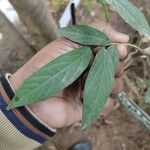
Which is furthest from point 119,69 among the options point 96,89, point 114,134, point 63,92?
point 114,134

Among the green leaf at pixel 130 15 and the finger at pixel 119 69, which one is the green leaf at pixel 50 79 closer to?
the green leaf at pixel 130 15

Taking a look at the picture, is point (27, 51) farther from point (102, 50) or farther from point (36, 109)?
point (102, 50)

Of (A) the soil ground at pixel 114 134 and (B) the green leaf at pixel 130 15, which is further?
(A) the soil ground at pixel 114 134

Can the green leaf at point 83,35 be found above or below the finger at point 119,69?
above

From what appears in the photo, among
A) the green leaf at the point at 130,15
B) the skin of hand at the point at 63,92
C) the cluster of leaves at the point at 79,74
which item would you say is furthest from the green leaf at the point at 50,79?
the skin of hand at the point at 63,92

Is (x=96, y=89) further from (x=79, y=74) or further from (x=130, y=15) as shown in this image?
(x=130, y=15)

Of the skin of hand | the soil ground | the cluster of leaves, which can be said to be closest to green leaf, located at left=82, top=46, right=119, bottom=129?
the cluster of leaves
